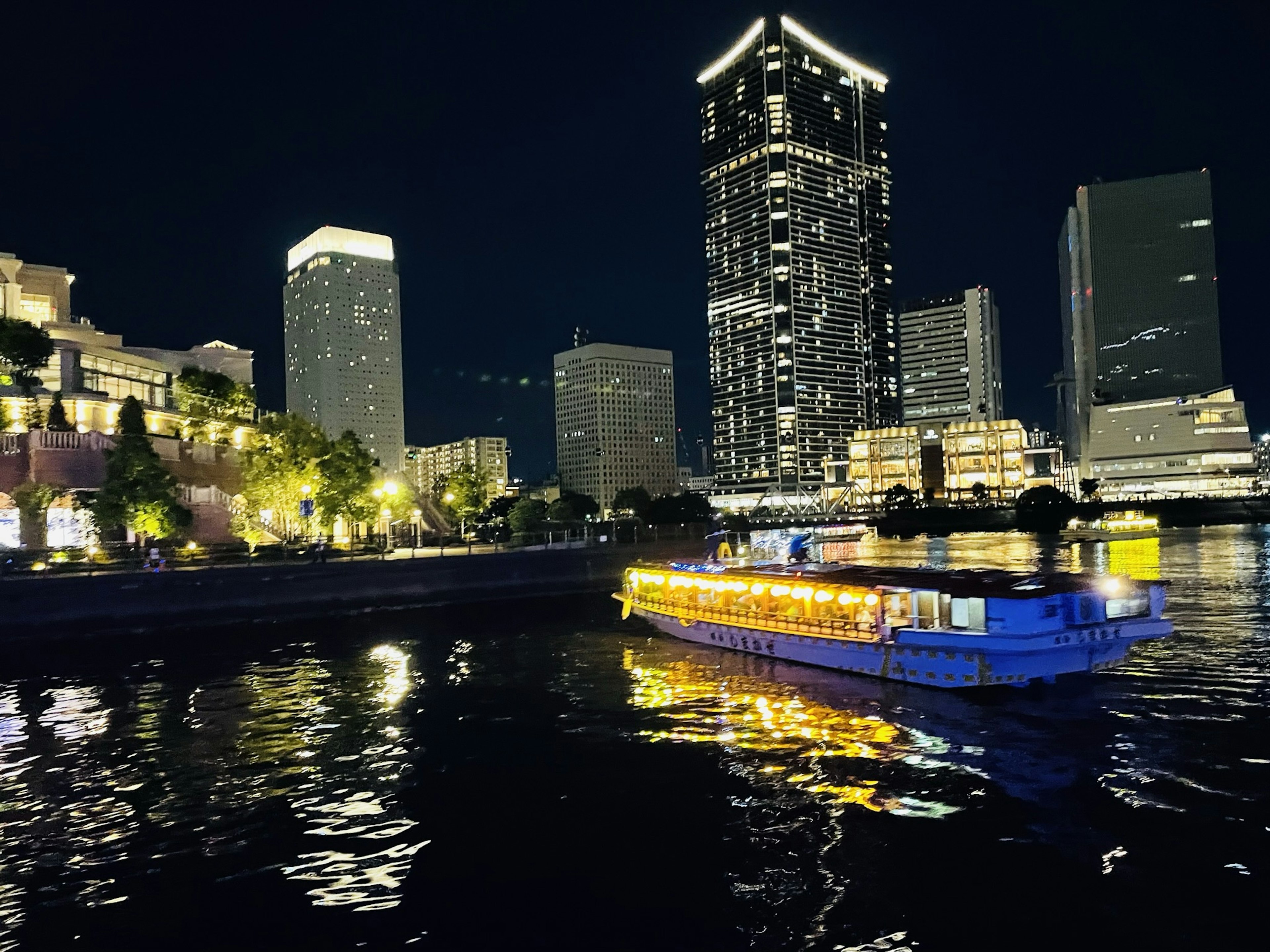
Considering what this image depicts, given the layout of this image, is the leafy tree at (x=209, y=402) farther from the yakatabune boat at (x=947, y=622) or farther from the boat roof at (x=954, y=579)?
the yakatabune boat at (x=947, y=622)

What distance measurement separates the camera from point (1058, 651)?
1041 inches

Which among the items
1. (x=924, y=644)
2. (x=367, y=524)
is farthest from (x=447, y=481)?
(x=924, y=644)

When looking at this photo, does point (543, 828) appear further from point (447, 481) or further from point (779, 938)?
point (447, 481)

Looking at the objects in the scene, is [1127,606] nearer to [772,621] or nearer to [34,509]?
[772,621]

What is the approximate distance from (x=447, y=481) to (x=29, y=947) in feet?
368

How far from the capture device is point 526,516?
419ft

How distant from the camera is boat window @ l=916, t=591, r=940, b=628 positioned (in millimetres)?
29141

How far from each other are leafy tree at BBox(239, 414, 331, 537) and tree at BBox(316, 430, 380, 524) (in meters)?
0.90

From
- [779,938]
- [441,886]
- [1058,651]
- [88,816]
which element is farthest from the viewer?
[1058,651]

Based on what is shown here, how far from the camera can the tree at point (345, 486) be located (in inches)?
3174

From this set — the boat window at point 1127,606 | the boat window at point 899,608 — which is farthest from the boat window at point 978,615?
the boat window at point 1127,606

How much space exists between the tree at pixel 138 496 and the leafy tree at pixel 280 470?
391 inches

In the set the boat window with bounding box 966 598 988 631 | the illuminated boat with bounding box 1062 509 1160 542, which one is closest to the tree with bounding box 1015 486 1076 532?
the illuminated boat with bounding box 1062 509 1160 542

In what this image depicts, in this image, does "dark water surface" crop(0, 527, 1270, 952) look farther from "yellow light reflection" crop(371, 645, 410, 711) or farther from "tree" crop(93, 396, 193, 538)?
"tree" crop(93, 396, 193, 538)
